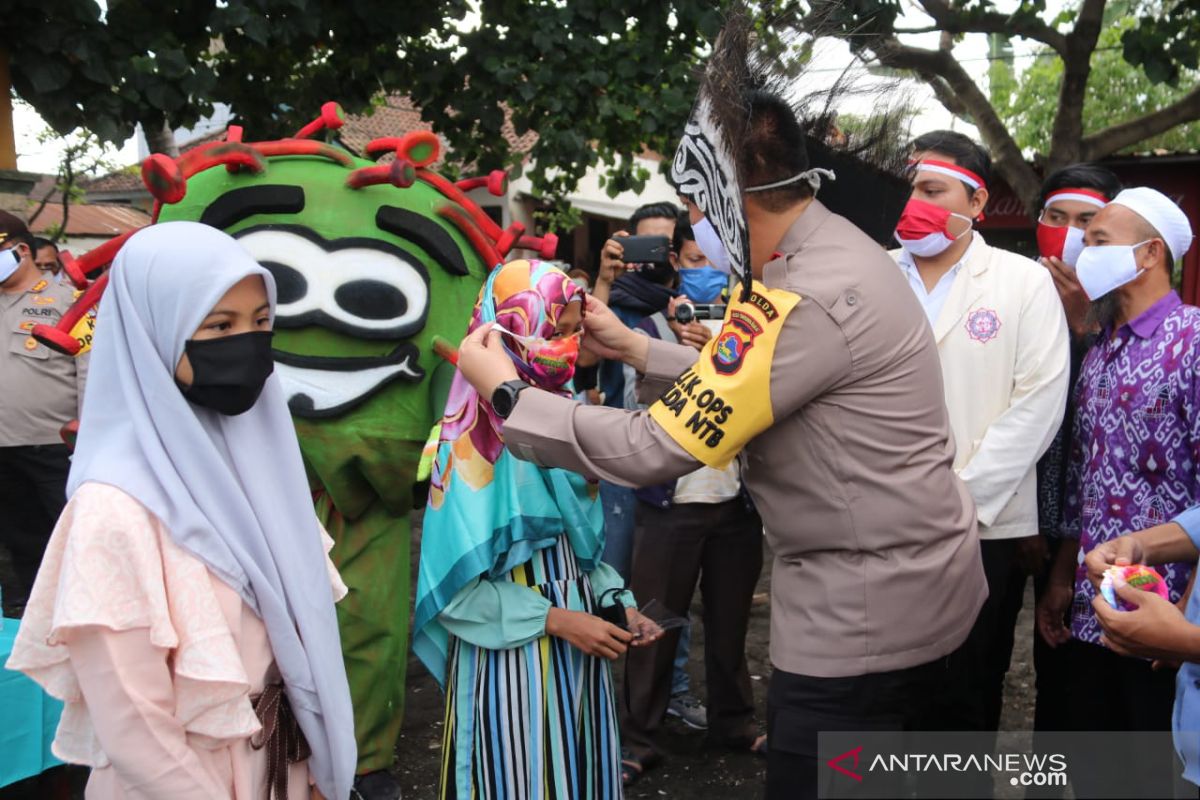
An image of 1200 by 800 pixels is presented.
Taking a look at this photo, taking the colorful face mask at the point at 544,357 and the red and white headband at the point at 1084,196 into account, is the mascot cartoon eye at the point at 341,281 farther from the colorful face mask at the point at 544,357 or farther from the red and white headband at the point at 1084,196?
the red and white headband at the point at 1084,196

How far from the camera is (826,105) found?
228 cm

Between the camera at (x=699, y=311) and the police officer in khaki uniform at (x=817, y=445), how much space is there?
74.7 inches

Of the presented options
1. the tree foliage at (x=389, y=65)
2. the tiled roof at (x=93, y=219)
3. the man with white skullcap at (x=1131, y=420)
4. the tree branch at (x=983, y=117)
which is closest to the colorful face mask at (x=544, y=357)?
the man with white skullcap at (x=1131, y=420)

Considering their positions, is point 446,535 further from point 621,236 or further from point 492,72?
point 492,72

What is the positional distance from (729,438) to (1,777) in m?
2.39

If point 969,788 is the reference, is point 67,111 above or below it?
above

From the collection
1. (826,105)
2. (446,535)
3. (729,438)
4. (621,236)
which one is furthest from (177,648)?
(621,236)

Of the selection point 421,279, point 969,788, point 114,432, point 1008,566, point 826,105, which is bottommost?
point 1008,566

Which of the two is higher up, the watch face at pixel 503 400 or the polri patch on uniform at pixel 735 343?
the polri patch on uniform at pixel 735 343

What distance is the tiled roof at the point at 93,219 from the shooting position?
17.2 meters

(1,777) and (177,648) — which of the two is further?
(1,777)

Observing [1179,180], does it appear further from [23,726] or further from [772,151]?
[23,726]

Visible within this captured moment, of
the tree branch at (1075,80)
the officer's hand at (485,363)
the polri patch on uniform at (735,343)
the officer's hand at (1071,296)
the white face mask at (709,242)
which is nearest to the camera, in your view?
the polri patch on uniform at (735,343)

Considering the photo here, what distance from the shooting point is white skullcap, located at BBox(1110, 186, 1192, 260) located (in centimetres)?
299
